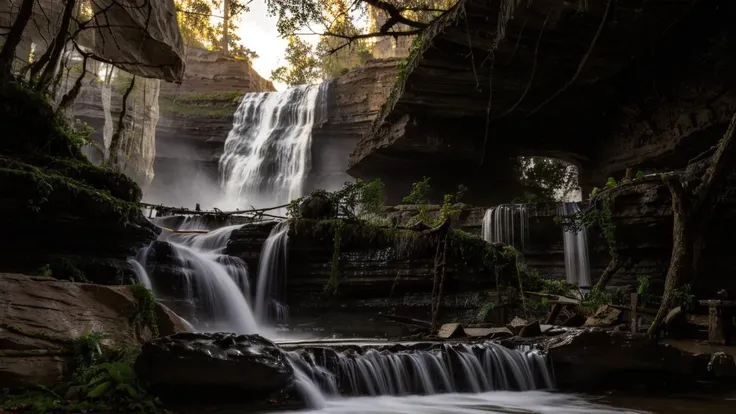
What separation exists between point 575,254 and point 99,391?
13055 mm

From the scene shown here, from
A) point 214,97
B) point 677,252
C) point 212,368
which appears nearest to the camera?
point 212,368

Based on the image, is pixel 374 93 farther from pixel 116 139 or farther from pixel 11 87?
pixel 11 87

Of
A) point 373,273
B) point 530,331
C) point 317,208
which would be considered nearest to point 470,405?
point 530,331

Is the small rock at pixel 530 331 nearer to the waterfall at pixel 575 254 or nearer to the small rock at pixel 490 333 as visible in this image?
the small rock at pixel 490 333

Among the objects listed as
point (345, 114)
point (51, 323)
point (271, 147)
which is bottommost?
point (51, 323)

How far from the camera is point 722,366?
239 inches

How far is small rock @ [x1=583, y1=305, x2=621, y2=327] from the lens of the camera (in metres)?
8.34

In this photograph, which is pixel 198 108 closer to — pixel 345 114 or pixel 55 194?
pixel 345 114

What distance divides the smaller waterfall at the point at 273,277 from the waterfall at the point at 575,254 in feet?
26.0

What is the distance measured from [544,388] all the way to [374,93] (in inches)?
891

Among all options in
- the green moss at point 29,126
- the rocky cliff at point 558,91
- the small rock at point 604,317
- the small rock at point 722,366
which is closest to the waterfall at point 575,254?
the rocky cliff at point 558,91

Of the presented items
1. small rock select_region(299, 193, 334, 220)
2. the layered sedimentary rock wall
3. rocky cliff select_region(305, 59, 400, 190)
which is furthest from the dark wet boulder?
rocky cliff select_region(305, 59, 400, 190)

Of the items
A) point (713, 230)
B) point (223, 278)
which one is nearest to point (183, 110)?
point (223, 278)

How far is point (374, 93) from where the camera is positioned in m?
27.0
